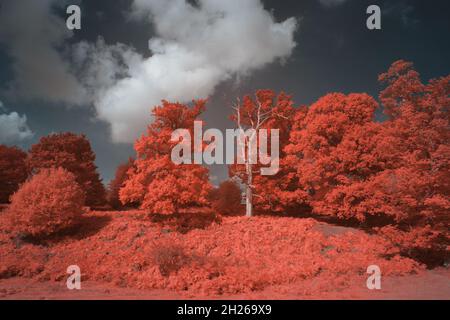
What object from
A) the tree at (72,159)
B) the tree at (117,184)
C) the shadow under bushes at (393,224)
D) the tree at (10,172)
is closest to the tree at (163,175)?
the shadow under bushes at (393,224)

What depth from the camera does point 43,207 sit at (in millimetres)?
18844

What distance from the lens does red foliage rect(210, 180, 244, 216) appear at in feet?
93.3

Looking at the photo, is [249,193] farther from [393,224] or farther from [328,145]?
[393,224]

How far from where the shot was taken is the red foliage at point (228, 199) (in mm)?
28438

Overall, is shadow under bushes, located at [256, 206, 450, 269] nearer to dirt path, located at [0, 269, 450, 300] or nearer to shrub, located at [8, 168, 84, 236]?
dirt path, located at [0, 269, 450, 300]

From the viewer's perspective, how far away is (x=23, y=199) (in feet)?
62.5

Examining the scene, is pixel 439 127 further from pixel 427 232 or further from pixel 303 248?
pixel 303 248

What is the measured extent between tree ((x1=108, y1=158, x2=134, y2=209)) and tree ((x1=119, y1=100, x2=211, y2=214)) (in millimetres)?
14924

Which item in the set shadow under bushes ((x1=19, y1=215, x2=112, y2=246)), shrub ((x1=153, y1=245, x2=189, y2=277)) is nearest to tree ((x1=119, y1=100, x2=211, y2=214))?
shadow under bushes ((x1=19, y1=215, x2=112, y2=246))

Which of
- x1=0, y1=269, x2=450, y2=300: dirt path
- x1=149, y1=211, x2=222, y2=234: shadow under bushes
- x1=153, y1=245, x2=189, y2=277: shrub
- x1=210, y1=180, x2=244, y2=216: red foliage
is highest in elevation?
x1=210, y1=180, x2=244, y2=216: red foliage

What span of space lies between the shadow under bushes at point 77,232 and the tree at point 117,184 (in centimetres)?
1280

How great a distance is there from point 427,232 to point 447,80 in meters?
8.44
